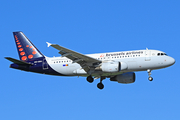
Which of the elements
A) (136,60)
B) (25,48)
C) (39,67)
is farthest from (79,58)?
(25,48)

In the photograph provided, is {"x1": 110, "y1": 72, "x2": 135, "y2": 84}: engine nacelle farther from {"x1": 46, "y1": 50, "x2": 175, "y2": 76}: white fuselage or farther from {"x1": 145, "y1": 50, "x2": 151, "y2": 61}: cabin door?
{"x1": 145, "y1": 50, "x2": 151, "y2": 61}: cabin door

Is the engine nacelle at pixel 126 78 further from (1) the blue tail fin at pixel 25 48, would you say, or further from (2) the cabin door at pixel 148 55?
(1) the blue tail fin at pixel 25 48

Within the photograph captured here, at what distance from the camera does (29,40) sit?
48.0m

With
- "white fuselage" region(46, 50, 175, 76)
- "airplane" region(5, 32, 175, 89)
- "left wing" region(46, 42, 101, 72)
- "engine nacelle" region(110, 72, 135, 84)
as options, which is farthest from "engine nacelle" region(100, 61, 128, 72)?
"engine nacelle" region(110, 72, 135, 84)

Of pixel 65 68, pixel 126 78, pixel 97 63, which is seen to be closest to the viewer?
pixel 97 63

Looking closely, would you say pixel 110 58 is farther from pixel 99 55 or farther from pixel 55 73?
pixel 55 73

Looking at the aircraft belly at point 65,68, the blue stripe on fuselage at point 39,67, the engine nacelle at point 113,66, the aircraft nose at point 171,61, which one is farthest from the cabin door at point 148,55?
the blue stripe on fuselage at point 39,67

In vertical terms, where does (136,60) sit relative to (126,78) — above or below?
above

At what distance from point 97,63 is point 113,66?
2.34m

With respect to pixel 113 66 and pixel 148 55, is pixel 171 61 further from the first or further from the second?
pixel 113 66

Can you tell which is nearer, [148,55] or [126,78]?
[148,55]

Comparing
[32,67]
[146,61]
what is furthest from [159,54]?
[32,67]

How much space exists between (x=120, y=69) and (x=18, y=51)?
632 inches

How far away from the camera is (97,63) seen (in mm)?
41062
